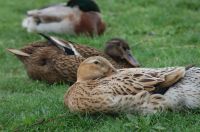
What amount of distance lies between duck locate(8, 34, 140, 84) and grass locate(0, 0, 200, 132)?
0.55 ft

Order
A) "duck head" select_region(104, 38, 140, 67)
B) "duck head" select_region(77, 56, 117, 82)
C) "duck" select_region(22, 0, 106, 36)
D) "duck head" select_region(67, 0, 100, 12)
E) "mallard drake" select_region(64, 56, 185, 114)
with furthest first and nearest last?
1. "duck head" select_region(67, 0, 100, 12)
2. "duck" select_region(22, 0, 106, 36)
3. "duck head" select_region(104, 38, 140, 67)
4. "duck head" select_region(77, 56, 117, 82)
5. "mallard drake" select_region(64, 56, 185, 114)

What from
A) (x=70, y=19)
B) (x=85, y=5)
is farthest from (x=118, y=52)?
(x=85, y=5)

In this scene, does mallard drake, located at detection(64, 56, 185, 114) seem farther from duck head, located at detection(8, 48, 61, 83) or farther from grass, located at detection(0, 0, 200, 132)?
duck head, located at detection(8, 48, 61, 83)

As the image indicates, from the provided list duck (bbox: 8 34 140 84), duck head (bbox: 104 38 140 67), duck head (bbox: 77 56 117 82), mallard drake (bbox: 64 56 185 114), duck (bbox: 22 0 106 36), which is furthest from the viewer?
duck (bbox: 22 0 106 36)

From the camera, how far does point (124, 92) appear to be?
18.9 feet

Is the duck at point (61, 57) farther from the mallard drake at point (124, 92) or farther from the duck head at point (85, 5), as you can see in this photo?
the duck head at point (85, 5)

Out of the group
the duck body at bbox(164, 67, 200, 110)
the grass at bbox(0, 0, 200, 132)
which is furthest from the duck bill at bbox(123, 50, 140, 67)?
the duck body at bbox(164, 67, 200, 110)

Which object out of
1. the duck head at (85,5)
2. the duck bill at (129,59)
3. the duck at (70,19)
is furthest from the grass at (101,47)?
the duck head at (85,5)

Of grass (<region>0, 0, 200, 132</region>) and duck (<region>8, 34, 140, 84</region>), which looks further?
duck (<region>8, 34, 140, 84</region>)

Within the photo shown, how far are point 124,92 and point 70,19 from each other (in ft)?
22.2

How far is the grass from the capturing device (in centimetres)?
578

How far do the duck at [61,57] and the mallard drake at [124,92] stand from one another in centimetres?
227

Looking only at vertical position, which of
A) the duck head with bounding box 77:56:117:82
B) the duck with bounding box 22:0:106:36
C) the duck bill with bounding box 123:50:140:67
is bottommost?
the duck with bounding box 22:0:106:36

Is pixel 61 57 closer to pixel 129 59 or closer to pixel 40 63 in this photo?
pixel 40 63
